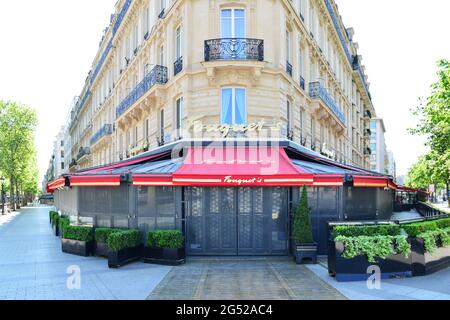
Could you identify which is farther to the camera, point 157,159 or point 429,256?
point 157,159

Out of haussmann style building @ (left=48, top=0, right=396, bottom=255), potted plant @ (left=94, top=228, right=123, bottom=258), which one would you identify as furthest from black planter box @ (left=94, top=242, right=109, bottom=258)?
haussmann style building @ (left=48, top=0, right=396, bottom=255)

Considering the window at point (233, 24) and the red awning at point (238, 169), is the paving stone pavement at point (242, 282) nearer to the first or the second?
the red awning at point (238, 169)

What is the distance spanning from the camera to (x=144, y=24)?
22.4 m

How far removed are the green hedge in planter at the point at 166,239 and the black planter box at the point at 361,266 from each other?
15.2 feet

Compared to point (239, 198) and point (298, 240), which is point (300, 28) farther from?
point (298, 240)

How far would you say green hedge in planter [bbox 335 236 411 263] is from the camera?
10031mm

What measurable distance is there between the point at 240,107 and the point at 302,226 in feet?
17.0

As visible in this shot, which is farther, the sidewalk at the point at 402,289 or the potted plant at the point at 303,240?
the potted plant at the point at 303,240

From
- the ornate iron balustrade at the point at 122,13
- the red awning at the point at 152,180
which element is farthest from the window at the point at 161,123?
the ornate iron balustrade at the point at 122,13

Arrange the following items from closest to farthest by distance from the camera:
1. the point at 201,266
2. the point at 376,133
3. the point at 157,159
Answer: the point at 201,266 → the point at 157,159 → the point at 376,133

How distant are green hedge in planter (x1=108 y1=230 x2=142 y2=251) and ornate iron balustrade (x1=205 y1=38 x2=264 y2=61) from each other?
683 centimetres

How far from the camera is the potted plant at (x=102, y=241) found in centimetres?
1340

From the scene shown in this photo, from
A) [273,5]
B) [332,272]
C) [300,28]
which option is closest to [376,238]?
[332,272]
